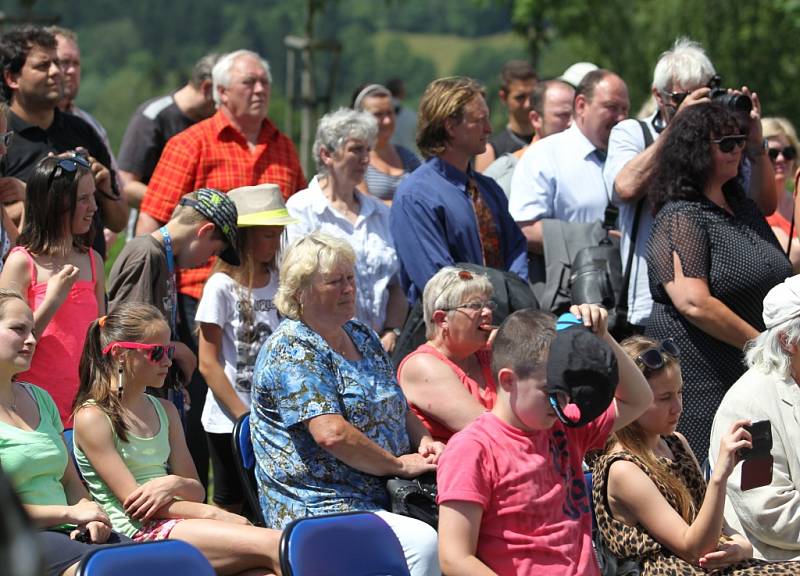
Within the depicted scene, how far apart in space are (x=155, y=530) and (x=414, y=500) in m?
0.84

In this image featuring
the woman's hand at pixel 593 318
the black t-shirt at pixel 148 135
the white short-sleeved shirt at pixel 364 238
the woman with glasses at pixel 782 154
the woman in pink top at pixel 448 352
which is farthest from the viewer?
the woman with glasses at pixel 782 154

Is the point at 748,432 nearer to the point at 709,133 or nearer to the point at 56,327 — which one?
the point at 709,133

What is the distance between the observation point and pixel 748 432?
3619 millimetres

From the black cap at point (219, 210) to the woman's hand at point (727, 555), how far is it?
7.48ft

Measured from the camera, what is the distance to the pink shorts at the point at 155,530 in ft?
12.2

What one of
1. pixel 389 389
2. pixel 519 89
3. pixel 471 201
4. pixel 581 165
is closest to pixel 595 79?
pixel 581 165

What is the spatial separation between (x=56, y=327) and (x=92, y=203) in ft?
1.62

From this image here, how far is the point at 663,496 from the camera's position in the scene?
3.77 metres

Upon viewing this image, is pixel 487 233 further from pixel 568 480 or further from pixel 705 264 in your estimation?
pixel 568 480

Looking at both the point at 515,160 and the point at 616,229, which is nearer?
the point at 616,229

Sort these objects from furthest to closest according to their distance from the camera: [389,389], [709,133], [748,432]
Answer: [709,133] < [389,389] < [748,432]

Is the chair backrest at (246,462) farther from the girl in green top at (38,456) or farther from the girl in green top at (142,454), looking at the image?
the girl in green top at (38,456)

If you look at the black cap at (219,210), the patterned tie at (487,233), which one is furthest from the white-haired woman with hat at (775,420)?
the black cap at (219,210)

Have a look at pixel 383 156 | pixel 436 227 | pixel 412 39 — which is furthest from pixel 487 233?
pixel 412 39
